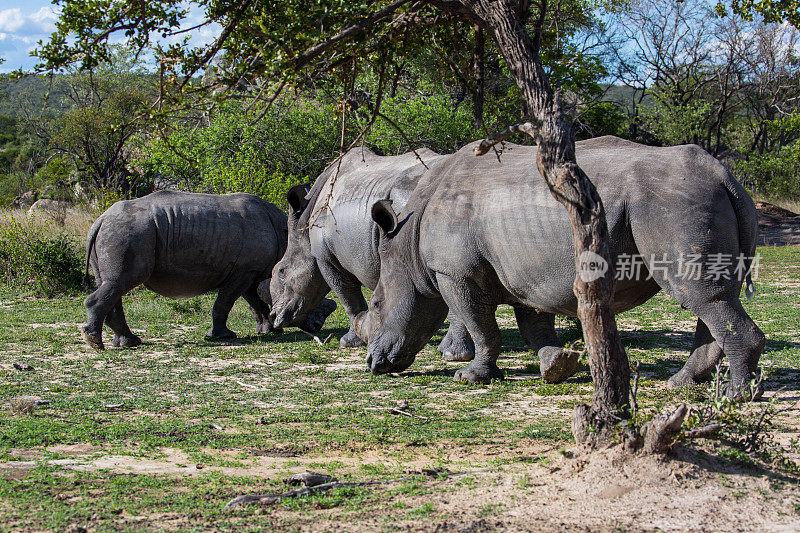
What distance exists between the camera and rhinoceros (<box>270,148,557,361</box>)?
→ 9148 mm

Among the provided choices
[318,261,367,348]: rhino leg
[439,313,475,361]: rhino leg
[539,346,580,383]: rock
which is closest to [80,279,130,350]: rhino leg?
[318,261,367,348]: rhino leg

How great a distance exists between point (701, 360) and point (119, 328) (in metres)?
7.09

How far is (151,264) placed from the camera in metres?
10.8

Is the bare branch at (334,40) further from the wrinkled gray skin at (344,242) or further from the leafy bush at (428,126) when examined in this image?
the leafy bush at (428,126)

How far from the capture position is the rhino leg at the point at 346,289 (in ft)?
33.6

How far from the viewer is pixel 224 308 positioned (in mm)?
11273

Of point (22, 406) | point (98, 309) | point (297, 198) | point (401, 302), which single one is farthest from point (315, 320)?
point (22, 406)

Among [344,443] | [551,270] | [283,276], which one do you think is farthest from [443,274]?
[283,276]

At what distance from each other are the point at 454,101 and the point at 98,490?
62.1 feet

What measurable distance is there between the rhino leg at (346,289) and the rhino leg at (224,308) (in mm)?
1702

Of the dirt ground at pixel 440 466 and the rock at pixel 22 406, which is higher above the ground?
the rock at pixel 22 406

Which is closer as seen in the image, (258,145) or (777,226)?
(258,145)

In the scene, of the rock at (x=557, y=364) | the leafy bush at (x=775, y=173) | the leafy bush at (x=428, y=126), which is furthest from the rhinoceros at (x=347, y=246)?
the leafy bush at (x=775, y=173)

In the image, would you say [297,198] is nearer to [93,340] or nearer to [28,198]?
[93,340]
